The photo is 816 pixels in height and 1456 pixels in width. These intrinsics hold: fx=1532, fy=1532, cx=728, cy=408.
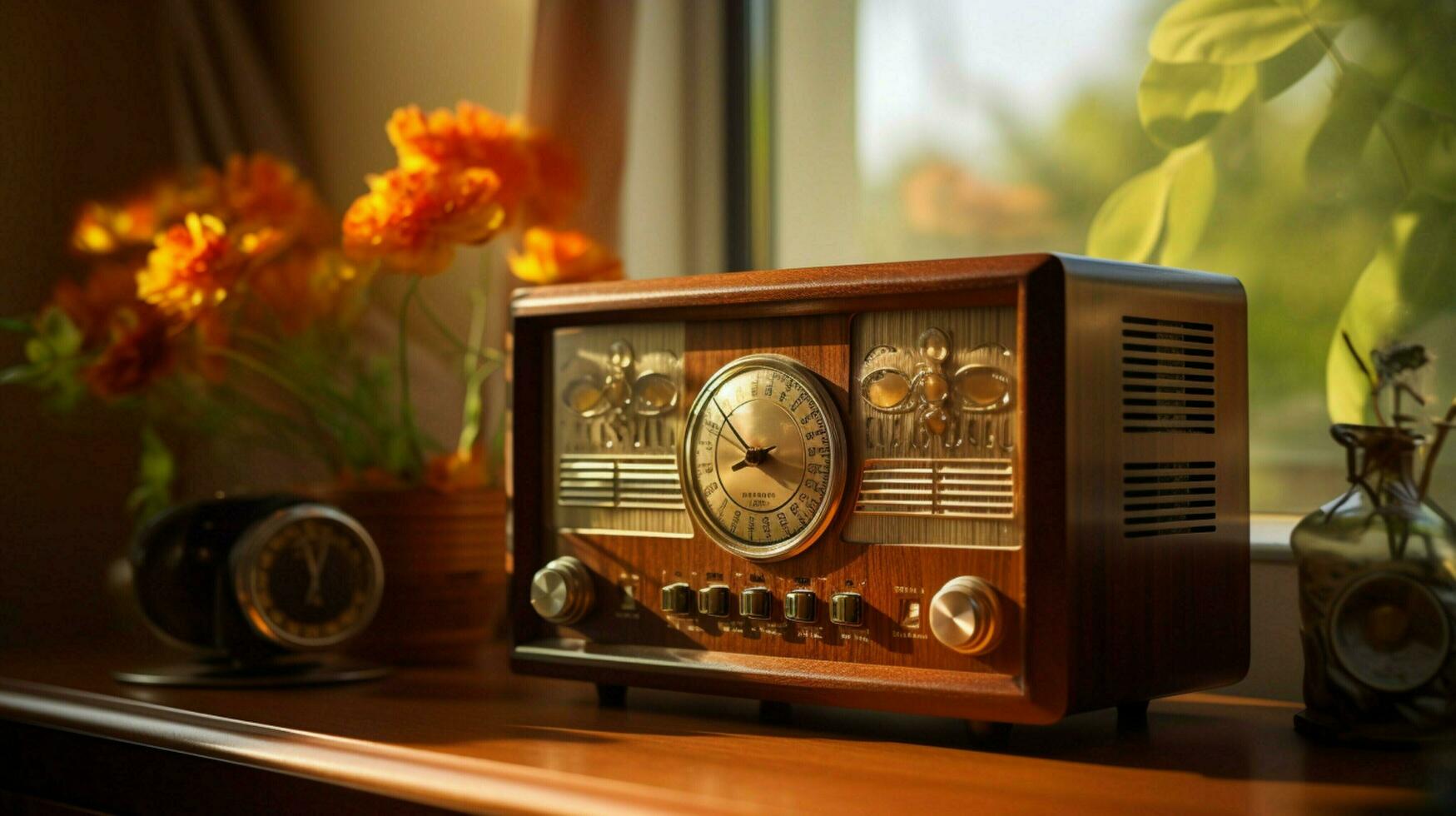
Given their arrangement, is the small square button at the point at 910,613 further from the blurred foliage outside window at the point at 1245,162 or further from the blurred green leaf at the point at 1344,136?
the blurred green leaf at the point at 1344,136

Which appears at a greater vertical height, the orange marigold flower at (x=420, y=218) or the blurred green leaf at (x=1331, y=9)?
the blurred green leaf at (x=1331, y=9)

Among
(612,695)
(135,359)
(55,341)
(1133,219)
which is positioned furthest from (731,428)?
(55,341)

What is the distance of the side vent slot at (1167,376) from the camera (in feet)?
3.08

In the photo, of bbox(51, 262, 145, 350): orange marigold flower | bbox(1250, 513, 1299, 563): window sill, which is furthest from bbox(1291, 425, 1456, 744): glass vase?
bbox(51, 262, 145, 350): orange marigold flower

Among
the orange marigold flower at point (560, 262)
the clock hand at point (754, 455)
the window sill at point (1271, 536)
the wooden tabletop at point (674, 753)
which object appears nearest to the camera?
the wooden tabletop at point (674, 753)

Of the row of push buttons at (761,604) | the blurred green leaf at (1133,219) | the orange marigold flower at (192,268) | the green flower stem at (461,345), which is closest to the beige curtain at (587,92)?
the green flower stem at (461,345)

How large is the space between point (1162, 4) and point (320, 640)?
2.98 ft

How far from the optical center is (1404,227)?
1204 millimetres

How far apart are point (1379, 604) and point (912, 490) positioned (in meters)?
0.29

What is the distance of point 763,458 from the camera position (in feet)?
3.34

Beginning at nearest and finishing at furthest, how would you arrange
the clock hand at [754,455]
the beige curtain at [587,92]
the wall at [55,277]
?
the clock hand at [754,455] < the beige curtain at [587,92] < the wall at [55,277]

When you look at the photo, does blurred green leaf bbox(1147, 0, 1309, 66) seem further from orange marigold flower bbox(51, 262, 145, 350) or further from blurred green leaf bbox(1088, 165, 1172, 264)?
orange marigold flower bbox(51, 262, 145, 350)

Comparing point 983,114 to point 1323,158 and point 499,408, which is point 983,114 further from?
point 499,408

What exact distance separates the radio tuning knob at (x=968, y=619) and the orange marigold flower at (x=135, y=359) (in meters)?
0.78
